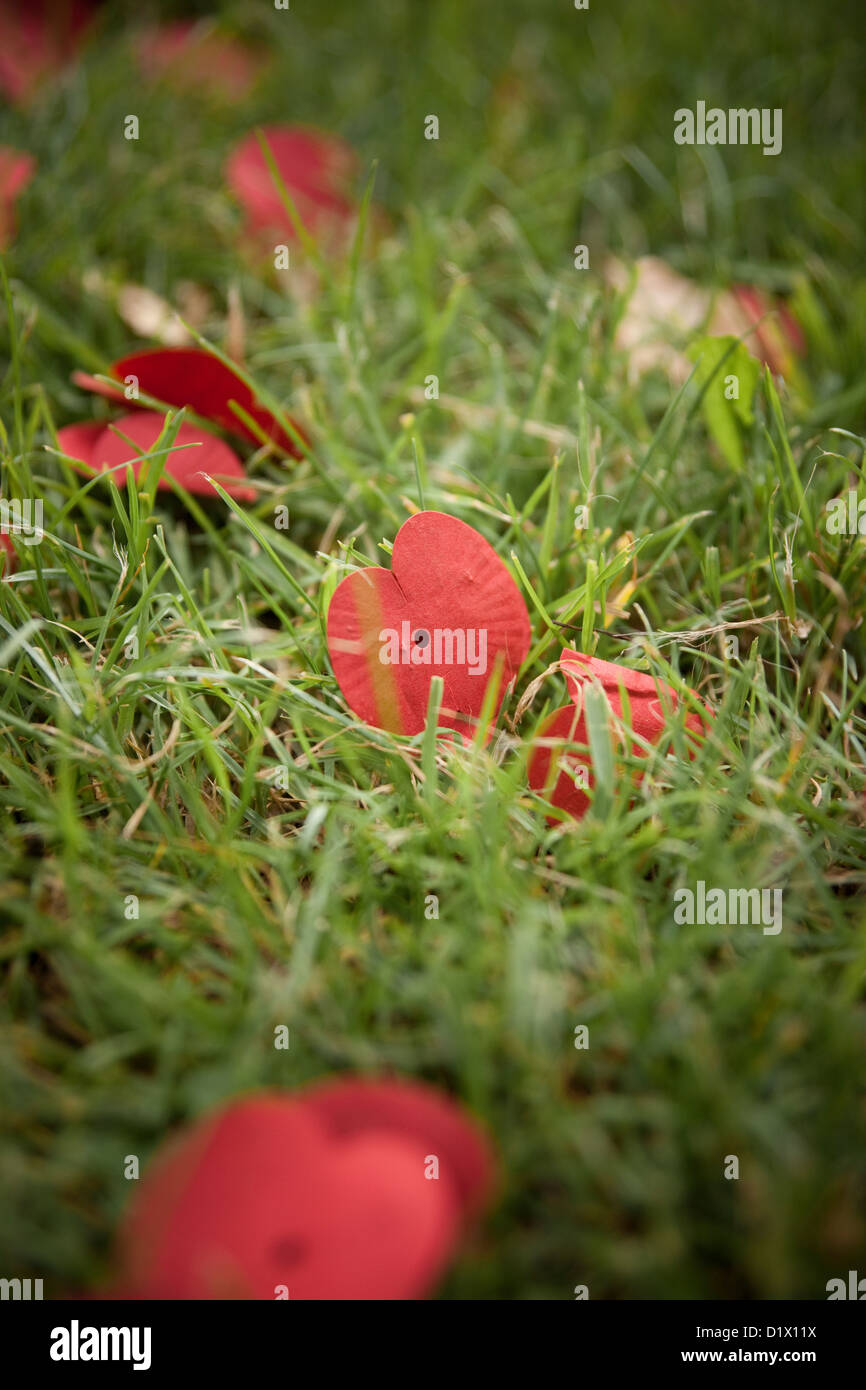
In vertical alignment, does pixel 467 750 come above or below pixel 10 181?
below

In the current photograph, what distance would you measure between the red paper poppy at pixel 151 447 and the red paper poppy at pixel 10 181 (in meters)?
0.47

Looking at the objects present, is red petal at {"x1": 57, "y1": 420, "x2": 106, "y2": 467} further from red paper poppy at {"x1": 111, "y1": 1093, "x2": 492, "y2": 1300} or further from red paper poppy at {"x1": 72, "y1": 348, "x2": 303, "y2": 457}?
red paper poppy at {"x1": 111, "y1": 1093, "x2": 492, "y2": 1300}

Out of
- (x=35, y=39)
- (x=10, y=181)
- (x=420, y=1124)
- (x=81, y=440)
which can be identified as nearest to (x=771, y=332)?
(x=81, y=440)

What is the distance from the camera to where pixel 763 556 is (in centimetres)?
121

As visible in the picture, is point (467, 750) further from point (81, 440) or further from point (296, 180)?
point (296, 180)

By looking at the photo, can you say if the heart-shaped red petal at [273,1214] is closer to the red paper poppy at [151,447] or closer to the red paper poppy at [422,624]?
the red paper poppy at [422,624]

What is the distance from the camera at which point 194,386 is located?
1229 millimetres

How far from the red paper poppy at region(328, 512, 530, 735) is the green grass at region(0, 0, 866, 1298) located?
5 centimetres

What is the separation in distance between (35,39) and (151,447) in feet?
4.24

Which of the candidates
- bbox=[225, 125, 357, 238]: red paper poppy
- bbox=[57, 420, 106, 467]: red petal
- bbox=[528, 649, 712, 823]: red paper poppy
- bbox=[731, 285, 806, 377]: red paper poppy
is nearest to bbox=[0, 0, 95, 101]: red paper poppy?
bbox=[225, 125, 357, 238]: red paper poppy

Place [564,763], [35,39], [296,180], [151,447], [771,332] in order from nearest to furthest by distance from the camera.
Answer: [564,763] < [151,447] < [771,332] < [296,180] < [35,39]

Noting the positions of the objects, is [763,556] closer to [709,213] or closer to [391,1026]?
[391,1026]
